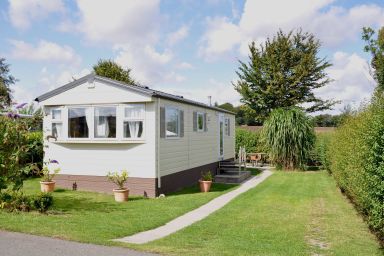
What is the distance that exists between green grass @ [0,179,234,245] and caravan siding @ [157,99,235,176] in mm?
1236

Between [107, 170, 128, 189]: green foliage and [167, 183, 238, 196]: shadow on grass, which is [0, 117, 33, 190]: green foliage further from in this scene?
[167, 183, 238, 196]: shadow on grass

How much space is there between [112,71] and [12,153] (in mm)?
25853

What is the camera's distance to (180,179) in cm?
1411

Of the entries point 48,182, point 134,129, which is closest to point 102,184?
point 48,182

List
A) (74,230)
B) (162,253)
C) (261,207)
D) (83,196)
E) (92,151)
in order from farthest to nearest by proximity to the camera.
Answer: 1. (92,151)
2. (83,196)
3. (261,207)
4. (74,230)
5. (162,253)

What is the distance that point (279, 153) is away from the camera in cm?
A: 2117

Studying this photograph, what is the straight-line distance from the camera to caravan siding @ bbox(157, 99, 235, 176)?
1282 centimetres

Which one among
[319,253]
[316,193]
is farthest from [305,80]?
[319,253]

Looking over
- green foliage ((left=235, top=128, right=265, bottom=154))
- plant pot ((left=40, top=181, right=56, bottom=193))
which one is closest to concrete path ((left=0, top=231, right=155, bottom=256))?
plant pot ((left=40, top=181, right=56, bottom=193))

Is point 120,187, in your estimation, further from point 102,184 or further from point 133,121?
point 133,121

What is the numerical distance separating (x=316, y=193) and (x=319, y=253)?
24.8ft

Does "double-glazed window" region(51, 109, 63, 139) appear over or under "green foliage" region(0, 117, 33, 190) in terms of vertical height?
over

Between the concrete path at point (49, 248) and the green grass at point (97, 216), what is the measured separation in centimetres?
27

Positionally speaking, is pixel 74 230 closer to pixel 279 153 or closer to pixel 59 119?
pixel 59 119
